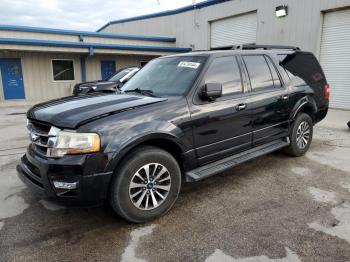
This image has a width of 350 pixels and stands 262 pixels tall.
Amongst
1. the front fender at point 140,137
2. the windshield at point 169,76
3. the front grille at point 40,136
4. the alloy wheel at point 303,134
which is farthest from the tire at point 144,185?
the alloy wheel at point 303,134

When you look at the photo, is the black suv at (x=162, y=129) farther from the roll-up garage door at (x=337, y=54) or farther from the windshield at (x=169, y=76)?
the roll-up garage door at (x=337, y=54)

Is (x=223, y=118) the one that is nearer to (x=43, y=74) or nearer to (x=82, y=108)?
(x=82, y=108)

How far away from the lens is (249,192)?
3.87 metres

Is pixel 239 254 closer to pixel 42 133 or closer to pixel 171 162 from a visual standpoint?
pixel 171 162

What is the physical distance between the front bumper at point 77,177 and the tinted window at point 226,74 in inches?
68.0

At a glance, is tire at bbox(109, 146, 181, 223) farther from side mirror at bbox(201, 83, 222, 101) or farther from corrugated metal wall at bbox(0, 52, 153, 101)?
corrugated metal wall at bbox(0, 52, 153, 101)

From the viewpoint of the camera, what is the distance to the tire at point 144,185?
2877mm

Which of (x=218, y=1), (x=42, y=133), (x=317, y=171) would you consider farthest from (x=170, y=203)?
(x=218, y=1)

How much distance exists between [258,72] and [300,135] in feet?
5.19

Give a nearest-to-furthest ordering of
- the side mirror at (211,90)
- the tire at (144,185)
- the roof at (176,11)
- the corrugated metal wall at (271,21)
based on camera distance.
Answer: the tire at (144,185) → the side mirror at (211,90) → the corrugated metal wall at (271,21) → the roof at (176,11)

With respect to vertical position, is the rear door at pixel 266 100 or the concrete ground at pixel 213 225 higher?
the rear door at pixel 266 100

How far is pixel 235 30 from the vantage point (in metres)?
15.1

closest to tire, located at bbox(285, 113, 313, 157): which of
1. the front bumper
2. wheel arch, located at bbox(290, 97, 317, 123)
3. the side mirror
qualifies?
wheel arch, located at bbox(290, 97, 317, 123)

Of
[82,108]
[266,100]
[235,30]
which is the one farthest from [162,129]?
[235,30]
